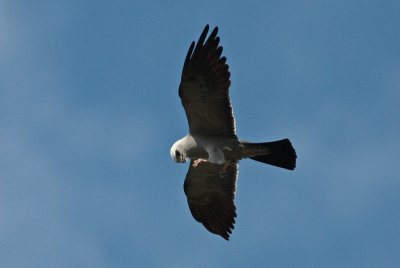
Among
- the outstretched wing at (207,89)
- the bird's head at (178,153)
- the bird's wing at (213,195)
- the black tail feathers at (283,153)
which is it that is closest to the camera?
the outstretched wing at (207,89)

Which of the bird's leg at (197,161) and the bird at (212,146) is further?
the bird's leg at (197,161)

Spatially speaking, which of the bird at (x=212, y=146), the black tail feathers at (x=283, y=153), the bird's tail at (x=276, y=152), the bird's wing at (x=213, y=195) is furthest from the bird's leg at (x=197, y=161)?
the black tail feathers at (x=283, y=153)

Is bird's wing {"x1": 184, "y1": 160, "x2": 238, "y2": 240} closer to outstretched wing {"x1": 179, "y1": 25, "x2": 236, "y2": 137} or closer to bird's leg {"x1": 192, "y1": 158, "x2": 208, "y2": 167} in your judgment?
bird's leg {"x1": 192, "y1": 158, "x2": 208, "y2": 167}

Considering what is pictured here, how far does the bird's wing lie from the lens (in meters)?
19.4

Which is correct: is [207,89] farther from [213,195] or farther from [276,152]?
[213,195]

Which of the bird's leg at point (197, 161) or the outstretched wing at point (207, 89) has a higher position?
the outstretched wing at point (207, 89)

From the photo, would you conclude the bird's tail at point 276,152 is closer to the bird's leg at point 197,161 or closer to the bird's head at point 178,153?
the bird's leg at point 197,161

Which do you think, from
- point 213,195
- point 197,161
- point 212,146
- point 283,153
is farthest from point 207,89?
point 213,195

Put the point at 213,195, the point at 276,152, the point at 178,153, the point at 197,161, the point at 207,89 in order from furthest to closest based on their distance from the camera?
the point at 213,195 → the point at 178,153 → the point at 197,161 → the point at 276,152 → the point at 207,89

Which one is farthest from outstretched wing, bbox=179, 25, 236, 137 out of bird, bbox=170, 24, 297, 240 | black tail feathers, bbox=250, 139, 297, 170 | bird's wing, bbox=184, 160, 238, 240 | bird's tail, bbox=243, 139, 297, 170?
bird's wing, bbox=184, 160, 238, 240

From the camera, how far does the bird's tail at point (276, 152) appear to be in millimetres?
17906

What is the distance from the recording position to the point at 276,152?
59.1 ft

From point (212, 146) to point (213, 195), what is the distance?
1.70 m

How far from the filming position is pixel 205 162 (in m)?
19.1
